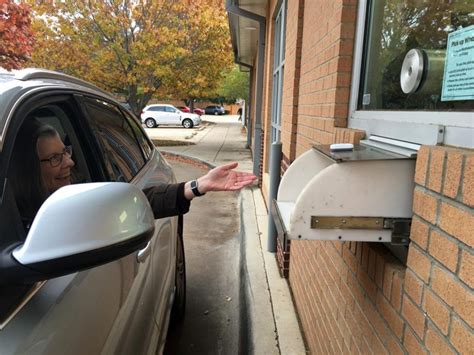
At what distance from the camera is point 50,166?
169 centimetres

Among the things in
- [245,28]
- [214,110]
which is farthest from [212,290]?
[214,110]

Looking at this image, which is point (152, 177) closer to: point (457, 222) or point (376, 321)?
point (376, 321)

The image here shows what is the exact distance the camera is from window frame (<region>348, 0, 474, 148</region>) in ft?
4.00

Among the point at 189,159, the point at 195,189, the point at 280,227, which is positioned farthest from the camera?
the point at 189,159

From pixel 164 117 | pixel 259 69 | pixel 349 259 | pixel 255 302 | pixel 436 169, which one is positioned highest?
pixel 259 69

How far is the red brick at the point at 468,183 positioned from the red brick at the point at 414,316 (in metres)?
0.40

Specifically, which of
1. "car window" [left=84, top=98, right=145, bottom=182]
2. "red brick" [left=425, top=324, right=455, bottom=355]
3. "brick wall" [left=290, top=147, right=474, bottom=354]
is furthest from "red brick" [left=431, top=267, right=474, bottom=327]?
"car window" [left=84, top=98, right=145, bottom=182]

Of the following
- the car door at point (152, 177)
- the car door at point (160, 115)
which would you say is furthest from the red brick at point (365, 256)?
the car door at point (160, 115)

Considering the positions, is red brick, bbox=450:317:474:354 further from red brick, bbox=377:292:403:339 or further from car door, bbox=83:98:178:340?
car door, bbox=83:98:178:340

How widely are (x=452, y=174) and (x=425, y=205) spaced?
186 mm

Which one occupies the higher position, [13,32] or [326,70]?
[13,32]

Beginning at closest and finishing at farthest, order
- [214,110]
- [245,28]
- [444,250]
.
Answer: [444,250]
[245,28]
[214,110]

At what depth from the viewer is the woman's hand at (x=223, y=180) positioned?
229 cm

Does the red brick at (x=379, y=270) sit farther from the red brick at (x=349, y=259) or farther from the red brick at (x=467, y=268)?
the red brick at (x=467, y=268)
